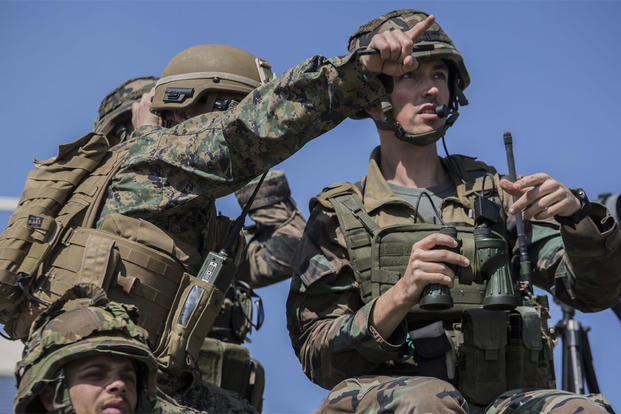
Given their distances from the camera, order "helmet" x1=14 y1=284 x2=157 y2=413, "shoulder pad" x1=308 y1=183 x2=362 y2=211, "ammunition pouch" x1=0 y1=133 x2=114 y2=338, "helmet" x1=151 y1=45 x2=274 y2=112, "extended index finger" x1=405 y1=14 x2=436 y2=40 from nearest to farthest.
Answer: "helmet" x1=14 y1=284 x2=157 y2=413 < "extended index finger" x1=405 y1=14 x2=436 y2=40 < "ammunition pouch" x1=0 y1=133 x2=114 y2=338 < "shoulder pad" x1=308 y1=183 x2=362 y2=211 < "helmet" x1=151 y1=45 x2=274 y2=112

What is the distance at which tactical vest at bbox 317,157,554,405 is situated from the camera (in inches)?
221

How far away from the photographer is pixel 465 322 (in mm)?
5738

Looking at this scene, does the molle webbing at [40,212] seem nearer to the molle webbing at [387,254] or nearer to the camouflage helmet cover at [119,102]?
the molle webbing at [387,254]

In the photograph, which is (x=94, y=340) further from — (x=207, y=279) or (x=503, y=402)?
(x=503, y=402)

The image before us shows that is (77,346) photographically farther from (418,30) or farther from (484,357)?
(418,30)

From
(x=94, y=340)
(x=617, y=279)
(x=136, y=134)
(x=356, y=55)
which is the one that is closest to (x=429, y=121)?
(x=356, y=55)

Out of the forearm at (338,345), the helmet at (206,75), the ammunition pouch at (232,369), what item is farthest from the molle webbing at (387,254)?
the ammunition pouch at (232,369)

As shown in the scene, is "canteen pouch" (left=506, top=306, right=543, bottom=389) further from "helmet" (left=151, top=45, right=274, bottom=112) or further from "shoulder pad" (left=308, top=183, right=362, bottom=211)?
"helmet" (left=151, top=45, right=274, bottom=112)

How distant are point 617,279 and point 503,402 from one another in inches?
40.6

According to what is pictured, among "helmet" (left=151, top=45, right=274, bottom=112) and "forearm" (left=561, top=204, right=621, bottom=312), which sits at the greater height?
"helmet" (left=151, top=45, right=274, bottom=112)

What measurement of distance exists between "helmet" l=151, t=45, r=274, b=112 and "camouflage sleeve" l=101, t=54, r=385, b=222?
460 millimetres

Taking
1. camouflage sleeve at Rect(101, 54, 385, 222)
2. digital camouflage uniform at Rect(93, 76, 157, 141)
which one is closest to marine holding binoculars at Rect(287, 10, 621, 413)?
camouflage sleeve at Rect(101, 54, 385, 222)

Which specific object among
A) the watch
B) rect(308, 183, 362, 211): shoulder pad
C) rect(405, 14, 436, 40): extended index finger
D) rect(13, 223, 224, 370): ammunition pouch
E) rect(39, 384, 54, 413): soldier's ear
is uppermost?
rect(405, 14, 436, 40): extended index finger

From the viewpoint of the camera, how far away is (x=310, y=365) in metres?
6.03
